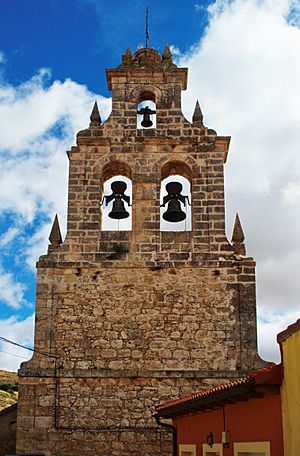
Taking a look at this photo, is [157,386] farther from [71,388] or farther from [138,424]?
[71,388]

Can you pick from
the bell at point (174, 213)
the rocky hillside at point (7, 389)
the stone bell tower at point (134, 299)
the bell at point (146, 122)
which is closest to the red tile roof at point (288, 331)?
the stone bell tower at point (134, 299)

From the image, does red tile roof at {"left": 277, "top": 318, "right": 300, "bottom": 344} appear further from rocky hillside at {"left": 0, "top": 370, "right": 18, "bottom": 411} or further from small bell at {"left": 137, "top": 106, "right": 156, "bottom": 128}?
rocky hillside at {"left": 0, "top": 370, "right": 18, "bottom": 411}

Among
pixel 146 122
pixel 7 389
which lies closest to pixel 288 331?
pixel 146 122

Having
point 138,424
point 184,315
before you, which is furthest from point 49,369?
point 184,315

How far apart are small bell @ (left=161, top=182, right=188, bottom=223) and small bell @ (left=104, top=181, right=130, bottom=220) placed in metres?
0.82

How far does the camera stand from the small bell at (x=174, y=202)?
13648 millimetres

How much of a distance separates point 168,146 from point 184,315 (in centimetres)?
362

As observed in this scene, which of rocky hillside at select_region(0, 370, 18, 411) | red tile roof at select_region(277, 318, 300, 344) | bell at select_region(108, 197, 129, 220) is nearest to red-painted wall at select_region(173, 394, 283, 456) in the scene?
red tile roof at select_region(277, 318, 300, 344)

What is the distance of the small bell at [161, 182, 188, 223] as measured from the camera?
44.8 ft

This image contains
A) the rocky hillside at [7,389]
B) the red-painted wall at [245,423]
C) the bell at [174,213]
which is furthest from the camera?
the rocky hillside at [7,389]

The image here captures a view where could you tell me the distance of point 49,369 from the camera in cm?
1259

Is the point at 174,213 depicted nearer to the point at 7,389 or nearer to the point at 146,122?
the point at 146,122

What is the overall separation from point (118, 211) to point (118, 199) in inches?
12.0

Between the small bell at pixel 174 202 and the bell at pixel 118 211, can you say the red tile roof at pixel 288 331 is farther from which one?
the bell at pixel 118 211
